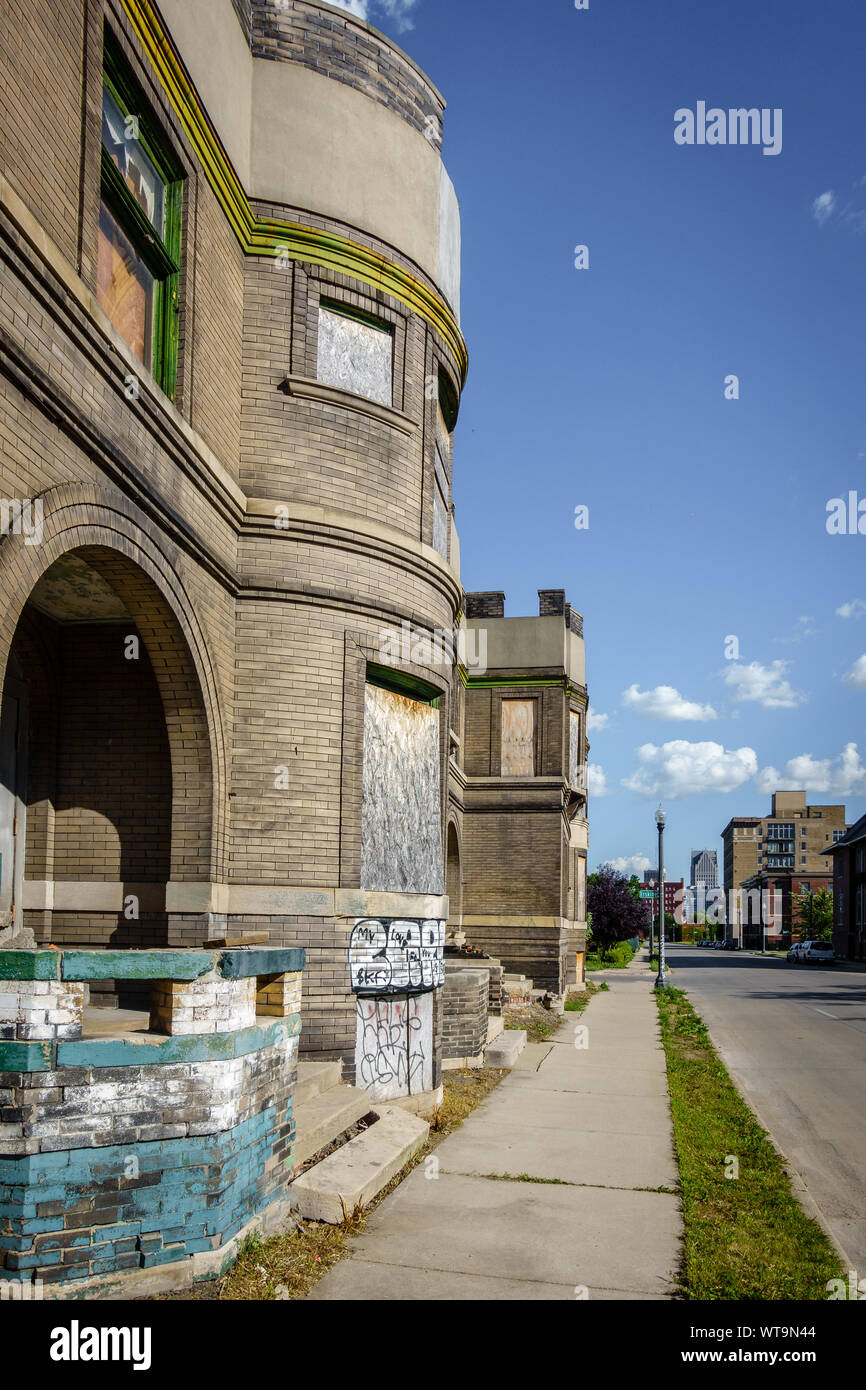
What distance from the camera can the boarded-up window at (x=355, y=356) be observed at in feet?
35.0

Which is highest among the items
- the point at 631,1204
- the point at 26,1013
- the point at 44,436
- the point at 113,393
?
the point at 113,393

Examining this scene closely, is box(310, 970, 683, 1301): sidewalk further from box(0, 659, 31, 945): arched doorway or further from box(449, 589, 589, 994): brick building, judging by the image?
box(449, 589, 589, 994): brick building

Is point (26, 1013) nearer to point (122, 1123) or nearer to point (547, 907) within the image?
point (122, 1123)

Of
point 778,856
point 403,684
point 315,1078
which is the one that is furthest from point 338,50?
point 778,856

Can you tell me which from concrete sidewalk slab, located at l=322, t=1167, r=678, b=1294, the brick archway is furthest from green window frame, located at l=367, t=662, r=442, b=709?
concrete sidewalk slab, located at l=322, t=1167, r=678, b=1294

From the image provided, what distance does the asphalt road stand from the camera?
28.4 feet

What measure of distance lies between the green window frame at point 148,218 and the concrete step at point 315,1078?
5479 mm

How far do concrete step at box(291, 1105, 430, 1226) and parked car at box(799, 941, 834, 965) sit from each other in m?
57.2

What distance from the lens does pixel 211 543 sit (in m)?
9.08

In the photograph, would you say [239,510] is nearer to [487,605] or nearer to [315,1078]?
[315,1078]
